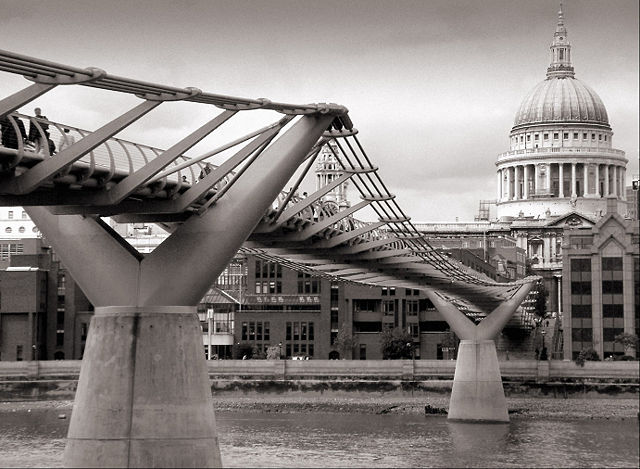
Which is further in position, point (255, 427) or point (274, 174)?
point (255, 427)

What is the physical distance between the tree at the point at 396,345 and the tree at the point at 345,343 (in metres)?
2.42

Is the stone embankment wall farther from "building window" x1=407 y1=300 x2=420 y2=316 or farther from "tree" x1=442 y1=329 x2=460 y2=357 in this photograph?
"building window" x1=407 y1=300 x2=420 y2=316

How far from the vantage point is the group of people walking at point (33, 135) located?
1342 inches

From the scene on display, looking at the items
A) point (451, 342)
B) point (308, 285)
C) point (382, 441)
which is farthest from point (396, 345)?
point (382, 441)

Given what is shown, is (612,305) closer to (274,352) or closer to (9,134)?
(274,352)

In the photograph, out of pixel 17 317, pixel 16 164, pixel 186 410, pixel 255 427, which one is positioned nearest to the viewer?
pixel 16 164

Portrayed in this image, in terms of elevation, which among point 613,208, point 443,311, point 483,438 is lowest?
point 483,438

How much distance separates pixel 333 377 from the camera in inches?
4166

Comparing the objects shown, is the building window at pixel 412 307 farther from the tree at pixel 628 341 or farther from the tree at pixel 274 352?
the tree at pixel 628 341

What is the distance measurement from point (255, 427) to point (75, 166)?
45871mm

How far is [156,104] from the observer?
3547cm

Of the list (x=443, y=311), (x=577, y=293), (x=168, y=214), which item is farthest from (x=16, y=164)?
(x=577, y=293)

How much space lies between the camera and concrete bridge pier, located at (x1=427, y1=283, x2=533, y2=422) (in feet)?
282

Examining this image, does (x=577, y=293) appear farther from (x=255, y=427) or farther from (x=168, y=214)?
(x=168, y=214)
